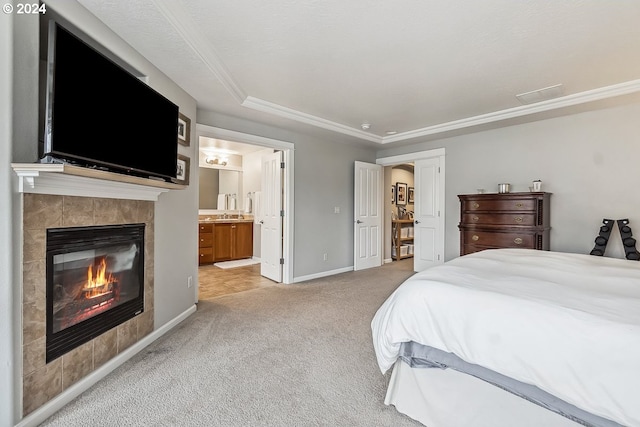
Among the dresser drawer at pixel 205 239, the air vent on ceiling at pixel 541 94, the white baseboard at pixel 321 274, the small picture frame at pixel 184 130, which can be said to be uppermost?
the air vent on ceiling at pixel 541 94

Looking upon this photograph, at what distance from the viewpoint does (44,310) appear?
62.3 inches

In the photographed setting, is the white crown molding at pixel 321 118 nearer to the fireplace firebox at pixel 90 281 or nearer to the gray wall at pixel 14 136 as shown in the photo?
the gray wall at pixel 14 136

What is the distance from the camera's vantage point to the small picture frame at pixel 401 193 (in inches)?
279

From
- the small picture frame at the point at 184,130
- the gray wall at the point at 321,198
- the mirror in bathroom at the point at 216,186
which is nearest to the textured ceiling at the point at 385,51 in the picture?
the small picture frame at the point at 184,130

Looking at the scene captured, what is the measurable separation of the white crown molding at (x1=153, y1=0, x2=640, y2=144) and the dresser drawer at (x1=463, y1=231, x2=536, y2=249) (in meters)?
1.53

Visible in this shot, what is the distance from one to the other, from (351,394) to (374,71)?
269 cm

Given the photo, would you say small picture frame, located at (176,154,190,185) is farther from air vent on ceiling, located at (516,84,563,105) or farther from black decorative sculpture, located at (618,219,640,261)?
black decorative sculpture, located at (618,219,640,261)

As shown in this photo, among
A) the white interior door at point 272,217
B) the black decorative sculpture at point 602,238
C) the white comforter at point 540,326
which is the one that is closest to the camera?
the white comforter at point 540,326

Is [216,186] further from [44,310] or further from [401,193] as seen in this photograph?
[44,310]

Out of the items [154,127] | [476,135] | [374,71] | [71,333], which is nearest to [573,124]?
[476,135]

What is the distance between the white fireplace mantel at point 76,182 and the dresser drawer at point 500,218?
150 inches

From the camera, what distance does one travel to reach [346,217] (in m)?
5.27

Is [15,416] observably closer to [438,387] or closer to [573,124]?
[438,387]

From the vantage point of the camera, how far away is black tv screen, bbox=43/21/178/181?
148 centimetres
